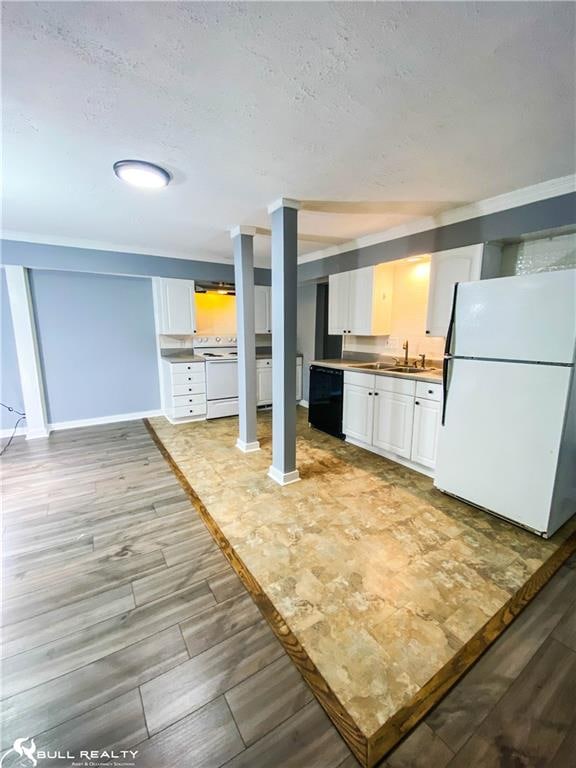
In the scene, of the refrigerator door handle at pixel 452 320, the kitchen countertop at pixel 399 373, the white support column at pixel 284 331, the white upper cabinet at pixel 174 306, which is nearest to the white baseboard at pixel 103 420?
the white upper cabinet at pixel 174 306

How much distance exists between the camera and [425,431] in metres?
2.92

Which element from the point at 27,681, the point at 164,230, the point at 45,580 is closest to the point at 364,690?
the point at 27,681

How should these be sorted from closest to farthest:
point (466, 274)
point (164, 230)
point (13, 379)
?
point (466, 274) → point (164, 230) → point (13, 379)

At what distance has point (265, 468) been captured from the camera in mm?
3184

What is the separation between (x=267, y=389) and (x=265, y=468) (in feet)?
7.33

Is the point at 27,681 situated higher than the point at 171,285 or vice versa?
the point at 171,285

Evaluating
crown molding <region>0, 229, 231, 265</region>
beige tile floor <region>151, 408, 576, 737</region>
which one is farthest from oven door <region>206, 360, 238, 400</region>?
beige tile floor <region>151, 408, 576, 737</region>

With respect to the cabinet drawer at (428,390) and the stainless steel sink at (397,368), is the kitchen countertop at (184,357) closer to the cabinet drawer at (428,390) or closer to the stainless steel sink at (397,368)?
the stainless steel sink at (397,368)

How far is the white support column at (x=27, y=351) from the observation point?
376 cm

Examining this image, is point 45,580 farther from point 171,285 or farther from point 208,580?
point 171,285

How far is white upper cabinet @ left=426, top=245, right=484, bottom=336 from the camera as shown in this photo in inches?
106

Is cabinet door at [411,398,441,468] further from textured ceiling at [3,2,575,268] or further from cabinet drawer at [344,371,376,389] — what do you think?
textured ceiling at [3,2,575,268]

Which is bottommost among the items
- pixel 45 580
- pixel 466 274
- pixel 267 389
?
pixel 45 580

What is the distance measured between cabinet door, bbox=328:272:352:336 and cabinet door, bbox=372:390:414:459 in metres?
1.15
